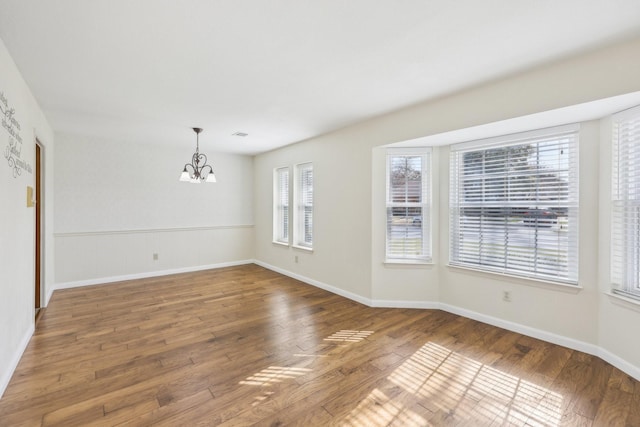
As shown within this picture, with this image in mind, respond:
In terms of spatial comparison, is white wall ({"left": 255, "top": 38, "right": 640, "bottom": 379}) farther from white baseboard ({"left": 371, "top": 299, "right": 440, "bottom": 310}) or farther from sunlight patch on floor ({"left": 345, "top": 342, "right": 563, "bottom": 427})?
sunlight patch on floor ({"left": 345, "top": 342, "right": 563, "bottom": 427})

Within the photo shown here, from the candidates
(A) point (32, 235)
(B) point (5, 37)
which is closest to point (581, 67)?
(B) point (5, 37)

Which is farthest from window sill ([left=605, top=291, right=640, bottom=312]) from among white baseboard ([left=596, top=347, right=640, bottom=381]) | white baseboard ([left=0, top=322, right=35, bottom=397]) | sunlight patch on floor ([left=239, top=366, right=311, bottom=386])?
white baseboard ([left=0, top=322, right=35, bottom=397])

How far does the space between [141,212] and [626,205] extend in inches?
248

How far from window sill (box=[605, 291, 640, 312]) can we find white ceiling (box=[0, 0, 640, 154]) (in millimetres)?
1922

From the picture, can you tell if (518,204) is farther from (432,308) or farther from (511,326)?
(432,308)

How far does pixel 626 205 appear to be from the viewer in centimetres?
241

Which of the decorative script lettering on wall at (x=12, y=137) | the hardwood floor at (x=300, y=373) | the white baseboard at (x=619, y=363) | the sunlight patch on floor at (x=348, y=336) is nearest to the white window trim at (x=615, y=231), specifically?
the white baseboard at (x=619, y=363)

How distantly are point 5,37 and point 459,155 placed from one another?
4048 millimetres

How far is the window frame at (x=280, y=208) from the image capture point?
19.0 ft

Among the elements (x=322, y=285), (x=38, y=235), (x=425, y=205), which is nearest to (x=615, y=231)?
(x=425, y=205)

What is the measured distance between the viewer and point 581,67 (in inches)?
85.7

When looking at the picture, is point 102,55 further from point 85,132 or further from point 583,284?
point 583,284

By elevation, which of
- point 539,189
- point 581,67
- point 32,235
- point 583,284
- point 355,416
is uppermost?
point 581,67

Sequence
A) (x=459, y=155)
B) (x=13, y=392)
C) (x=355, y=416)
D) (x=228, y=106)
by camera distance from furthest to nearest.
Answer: (x=459, y=155)
(x=228, y=106)
(x=13, y=392)
(x=355, y=416)
